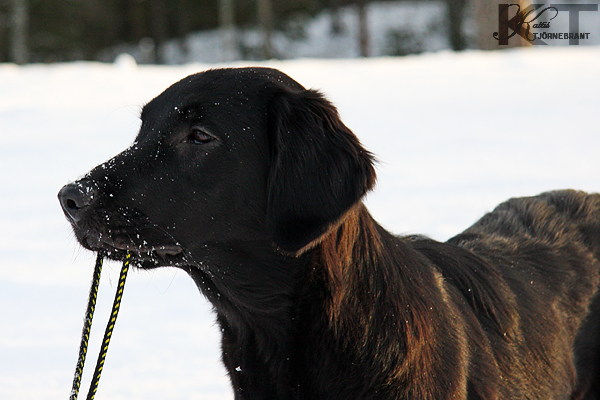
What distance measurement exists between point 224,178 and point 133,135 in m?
6.57

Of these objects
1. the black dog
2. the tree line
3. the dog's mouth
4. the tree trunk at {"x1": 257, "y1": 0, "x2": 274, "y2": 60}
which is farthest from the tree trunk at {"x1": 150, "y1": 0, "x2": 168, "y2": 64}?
the dog's mouth

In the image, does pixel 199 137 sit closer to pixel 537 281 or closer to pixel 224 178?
pixel 224 178

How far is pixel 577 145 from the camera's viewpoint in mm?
8523

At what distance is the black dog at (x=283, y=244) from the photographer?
241 cm

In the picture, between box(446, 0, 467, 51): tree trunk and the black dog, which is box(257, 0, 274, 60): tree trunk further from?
the black dog

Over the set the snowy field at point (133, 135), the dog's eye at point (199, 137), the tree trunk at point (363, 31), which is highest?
the tree trunk at point (363, 31)

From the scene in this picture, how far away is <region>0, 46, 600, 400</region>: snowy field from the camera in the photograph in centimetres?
426

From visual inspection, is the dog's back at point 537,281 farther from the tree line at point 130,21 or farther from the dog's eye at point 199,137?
the tree line at point 130,21

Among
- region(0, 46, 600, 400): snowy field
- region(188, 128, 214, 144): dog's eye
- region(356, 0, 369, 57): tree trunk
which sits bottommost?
region(0, 46, 600, 400): snowy field

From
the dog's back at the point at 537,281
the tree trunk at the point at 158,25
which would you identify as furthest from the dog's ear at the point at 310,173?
the tree trunk at the point at 158,25

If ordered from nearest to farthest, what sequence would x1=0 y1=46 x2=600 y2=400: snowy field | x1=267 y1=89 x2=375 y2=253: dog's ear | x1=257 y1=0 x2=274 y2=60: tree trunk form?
x1=267 y1=89 x2=375 y2=253: dog's ear → x1=0 y1=46 x2=600 y2=400: snowy field → x1=257 y1=0 x2=274 y2=60: tree trunk

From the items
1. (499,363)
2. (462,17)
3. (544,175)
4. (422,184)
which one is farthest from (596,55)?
(462,17)

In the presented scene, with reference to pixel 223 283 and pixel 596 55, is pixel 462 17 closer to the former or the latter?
pixel 596 55

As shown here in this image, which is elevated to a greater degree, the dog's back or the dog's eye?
the dog's eye
